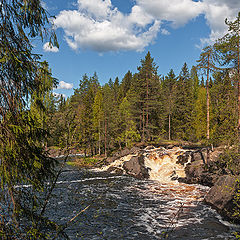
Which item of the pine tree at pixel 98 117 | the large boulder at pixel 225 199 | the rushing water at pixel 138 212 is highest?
the pine tree at pixel 98 117

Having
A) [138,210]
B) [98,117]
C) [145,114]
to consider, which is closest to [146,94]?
[145,114]

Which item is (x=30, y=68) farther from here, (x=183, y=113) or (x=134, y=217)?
(x=183, y=113)

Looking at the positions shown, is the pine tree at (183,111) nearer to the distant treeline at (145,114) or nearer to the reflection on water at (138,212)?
the distant treeline at (145,114)

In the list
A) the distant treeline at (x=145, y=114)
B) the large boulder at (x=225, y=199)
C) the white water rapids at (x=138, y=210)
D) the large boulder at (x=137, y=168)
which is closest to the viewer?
the white water rapids at (x=138, y=210)

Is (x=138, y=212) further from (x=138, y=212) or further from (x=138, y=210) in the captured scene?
(x=138, y=210)

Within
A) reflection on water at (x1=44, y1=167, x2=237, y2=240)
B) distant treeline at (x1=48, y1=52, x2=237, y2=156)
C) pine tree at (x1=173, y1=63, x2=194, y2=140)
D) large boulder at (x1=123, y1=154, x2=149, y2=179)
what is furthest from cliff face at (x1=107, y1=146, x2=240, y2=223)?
pine tree at (x1=173, y1=63, x2=194, y2=140)

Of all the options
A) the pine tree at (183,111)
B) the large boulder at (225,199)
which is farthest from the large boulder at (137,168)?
the pine tree at (183,111)

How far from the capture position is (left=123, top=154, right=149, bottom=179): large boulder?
71.2 feet

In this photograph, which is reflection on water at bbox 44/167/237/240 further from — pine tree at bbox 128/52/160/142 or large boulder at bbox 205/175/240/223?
pine tree at bbox 128/52/160/142

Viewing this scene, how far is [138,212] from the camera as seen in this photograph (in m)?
12.0

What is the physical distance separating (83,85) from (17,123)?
2761 inches

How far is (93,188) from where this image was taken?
55.9ft

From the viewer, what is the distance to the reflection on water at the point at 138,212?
938 cm

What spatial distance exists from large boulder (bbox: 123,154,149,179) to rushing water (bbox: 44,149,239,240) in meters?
3.00
